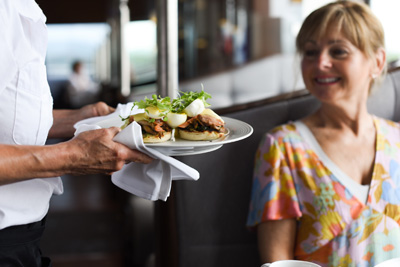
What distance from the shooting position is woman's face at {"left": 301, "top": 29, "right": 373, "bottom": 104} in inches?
67.1

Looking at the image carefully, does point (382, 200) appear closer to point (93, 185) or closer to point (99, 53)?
point (93, 185)

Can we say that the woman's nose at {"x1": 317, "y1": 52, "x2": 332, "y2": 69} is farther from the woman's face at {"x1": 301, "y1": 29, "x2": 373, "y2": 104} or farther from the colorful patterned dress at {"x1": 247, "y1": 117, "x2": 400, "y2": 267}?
the colorful patterned dress at {"x1": 247, "y1": 117, "x2": 400, "y2": 267}

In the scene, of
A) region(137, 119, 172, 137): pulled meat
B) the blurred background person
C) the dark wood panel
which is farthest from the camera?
the dark wood panel

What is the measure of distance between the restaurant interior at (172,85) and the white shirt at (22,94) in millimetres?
396

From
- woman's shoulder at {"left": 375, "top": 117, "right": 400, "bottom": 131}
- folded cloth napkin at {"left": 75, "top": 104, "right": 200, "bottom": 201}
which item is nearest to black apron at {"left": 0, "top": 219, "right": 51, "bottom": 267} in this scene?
folded cloth napkin at {"left": 75, "top": 104, "right": 200, "bottom": 201}

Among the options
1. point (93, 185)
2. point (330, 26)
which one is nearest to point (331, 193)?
point (330, 26)

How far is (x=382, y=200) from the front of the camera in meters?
1.63

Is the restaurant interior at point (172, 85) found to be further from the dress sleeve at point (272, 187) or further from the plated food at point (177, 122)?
the dress sleeve at point (272, 187)

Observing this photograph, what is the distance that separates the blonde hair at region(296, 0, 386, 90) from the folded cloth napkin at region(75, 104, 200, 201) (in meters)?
0.88

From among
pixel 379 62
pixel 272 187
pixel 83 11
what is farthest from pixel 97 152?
pixel 83 11

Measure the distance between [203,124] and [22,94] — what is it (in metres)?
0.41

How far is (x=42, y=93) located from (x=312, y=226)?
95 centimetres

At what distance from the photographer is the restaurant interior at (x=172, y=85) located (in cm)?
191

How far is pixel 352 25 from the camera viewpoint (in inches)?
67.5
